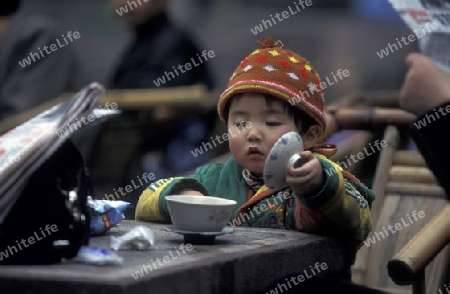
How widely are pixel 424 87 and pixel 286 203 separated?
0.81 m

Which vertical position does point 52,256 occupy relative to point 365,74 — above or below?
above

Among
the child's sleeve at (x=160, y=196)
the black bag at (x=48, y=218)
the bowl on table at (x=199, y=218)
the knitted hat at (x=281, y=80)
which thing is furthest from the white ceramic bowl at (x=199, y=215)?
the knitted hat at (x=281, y=80)

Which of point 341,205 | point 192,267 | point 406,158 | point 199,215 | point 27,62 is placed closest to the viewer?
point 192,267

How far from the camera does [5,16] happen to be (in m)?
5.32

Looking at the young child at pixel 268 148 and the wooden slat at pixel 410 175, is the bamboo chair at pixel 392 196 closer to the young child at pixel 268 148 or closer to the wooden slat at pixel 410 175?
the wooden slat at pixel 410 175

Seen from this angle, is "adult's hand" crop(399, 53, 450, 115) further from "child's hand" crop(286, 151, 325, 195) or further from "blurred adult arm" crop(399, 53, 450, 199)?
"child's hand" crop(286, 151, 325, 195)

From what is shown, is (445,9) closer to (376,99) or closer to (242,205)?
(242,205)

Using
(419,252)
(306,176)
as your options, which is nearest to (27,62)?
(419,252)

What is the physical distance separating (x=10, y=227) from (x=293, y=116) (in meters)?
1.06

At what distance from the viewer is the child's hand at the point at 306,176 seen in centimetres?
226

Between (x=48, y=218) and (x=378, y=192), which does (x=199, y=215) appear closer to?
(x=48, y=218)

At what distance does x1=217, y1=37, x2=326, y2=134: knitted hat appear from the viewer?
2.71 meters

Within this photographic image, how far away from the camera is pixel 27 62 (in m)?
5.24

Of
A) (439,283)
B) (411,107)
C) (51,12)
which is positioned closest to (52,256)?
(411,107)
